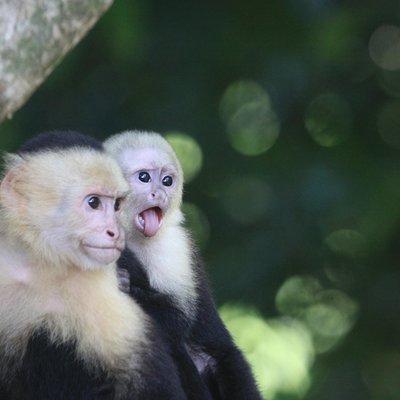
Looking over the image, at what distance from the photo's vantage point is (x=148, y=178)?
4.66 meters

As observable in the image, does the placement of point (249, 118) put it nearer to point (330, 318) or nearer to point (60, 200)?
point (330, 318)

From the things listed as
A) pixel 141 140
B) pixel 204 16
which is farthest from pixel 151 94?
pixel 141 140

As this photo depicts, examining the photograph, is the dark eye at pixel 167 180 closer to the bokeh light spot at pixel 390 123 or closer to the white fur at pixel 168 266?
the white fur at pixel 168 266

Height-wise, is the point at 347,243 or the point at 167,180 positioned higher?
the point at 167,180

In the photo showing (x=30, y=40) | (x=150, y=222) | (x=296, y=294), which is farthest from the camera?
(x=296, y=294)

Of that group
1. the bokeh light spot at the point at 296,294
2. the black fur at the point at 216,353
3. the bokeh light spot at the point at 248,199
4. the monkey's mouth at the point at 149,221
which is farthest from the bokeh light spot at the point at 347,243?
the monkey's mouth at the point at 149,221

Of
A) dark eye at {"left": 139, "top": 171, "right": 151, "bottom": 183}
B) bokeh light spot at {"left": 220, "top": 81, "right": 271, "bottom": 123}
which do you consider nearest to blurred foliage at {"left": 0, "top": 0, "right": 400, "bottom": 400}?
bokeh light spot at {"left": 220, "top": 81, "right": 271, "bottom": 123}

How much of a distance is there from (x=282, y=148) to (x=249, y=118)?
25cm

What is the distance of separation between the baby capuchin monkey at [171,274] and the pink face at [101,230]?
348 millimetres

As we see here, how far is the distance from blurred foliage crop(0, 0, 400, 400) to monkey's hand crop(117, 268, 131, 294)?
298 cm

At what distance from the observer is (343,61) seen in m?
7.76

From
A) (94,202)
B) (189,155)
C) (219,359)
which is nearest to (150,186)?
(94,202)

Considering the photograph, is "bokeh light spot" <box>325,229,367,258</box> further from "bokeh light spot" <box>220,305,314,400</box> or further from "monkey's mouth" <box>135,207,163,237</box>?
"monkey's mouth" <box>135,207,163,237</box>

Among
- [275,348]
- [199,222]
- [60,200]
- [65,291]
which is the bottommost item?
[275,348]
